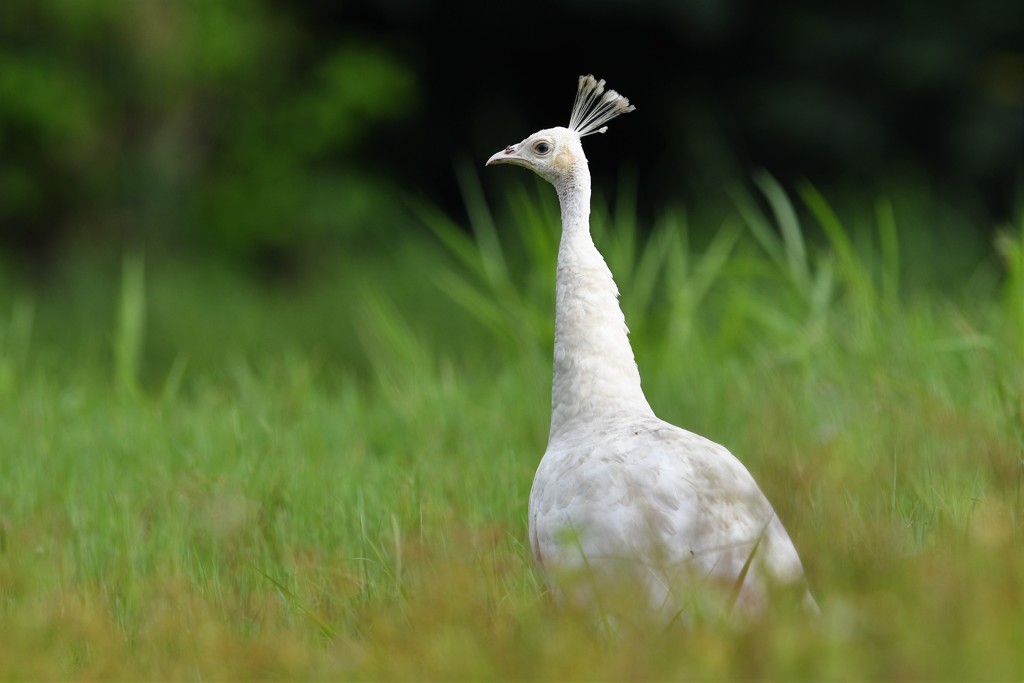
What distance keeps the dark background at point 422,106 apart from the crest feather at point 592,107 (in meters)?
6.61

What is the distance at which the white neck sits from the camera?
277 centimetres

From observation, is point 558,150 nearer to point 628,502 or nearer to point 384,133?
point 628,502

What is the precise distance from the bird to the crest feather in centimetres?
35

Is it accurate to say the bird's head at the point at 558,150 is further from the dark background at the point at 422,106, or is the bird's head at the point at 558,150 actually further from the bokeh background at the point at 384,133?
the dark background at the point at 422,106

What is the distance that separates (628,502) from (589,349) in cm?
52

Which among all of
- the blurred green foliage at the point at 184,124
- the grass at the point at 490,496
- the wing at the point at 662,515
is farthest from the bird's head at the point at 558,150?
the blurred green foliage at the point at 184,124

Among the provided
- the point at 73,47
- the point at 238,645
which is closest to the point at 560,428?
the point at 238,645

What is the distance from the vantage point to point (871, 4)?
10266mm

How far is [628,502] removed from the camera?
235cm

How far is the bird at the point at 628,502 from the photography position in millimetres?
2176

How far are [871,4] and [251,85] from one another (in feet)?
17.4

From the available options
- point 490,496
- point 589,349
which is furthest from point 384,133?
point 589,349

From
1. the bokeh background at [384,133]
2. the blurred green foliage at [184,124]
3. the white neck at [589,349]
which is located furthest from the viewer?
the blurred green foliage at [184,124]

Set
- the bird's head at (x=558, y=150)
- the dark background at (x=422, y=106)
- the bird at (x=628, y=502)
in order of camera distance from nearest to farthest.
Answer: the bird at (x=628, y=502) < the bird's head at (x=558, y=150) < the dark background at (x=422, y=106)
